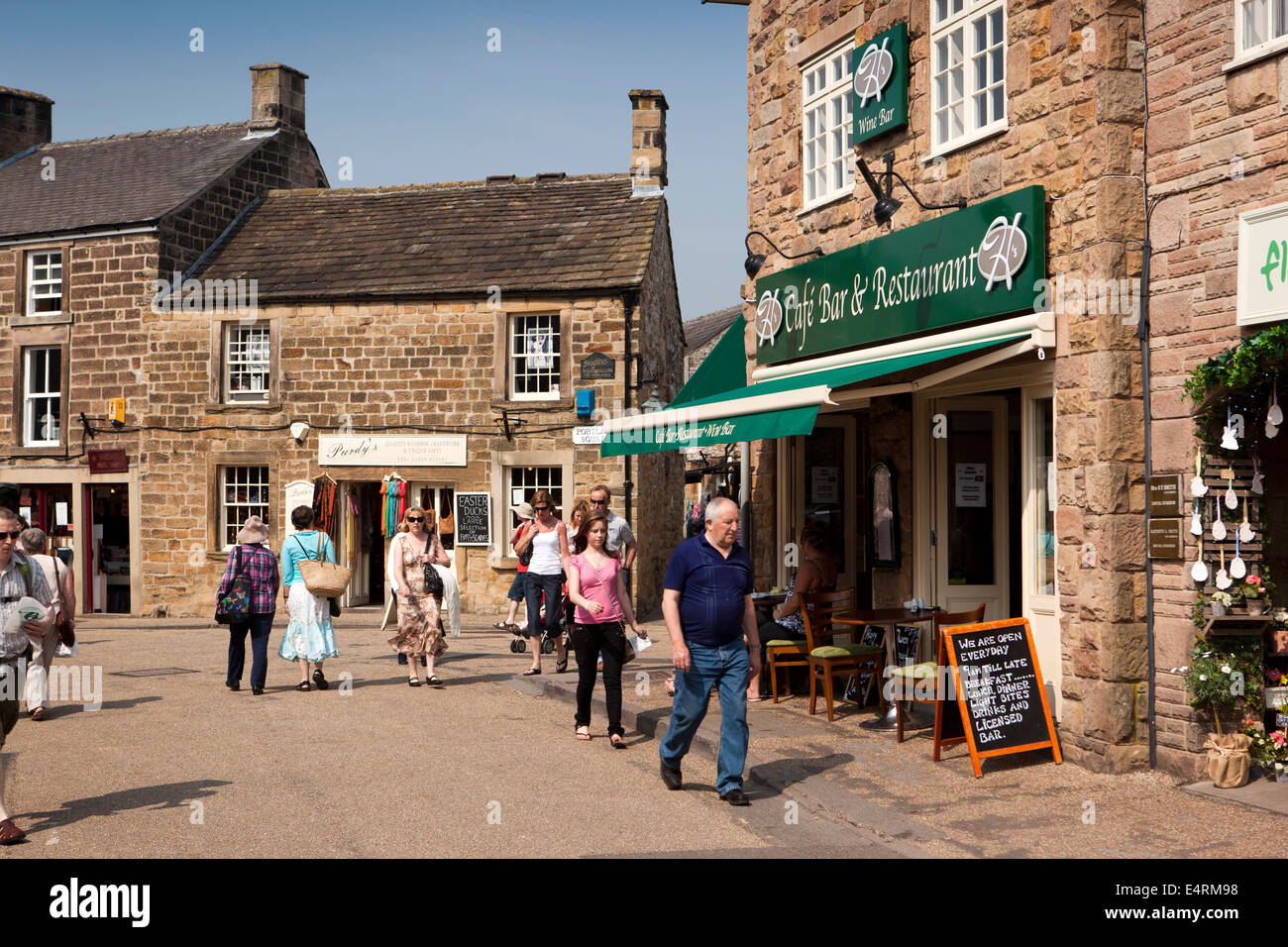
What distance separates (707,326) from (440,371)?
2248cm

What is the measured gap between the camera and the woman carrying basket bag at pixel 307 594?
461 inches

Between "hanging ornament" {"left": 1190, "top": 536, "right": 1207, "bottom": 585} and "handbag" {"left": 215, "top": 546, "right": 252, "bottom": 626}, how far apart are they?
26.2 ft

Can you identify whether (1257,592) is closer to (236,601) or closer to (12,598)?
(12,598)

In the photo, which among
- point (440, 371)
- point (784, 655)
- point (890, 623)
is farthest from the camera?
point (440, 371)

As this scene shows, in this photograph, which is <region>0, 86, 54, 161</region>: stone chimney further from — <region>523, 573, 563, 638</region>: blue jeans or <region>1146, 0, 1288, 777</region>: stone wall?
<region>1146, 0, 1288, 777</region>: stone wall

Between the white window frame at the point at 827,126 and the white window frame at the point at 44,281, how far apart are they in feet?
54.6

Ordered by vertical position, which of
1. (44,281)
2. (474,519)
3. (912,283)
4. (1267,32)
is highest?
(44,281)

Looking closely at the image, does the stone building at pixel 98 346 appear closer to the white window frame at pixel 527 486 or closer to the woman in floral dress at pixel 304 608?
the white window frame at pixel 527 486

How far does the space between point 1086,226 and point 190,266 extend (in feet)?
62.4

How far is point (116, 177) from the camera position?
81.2 ft

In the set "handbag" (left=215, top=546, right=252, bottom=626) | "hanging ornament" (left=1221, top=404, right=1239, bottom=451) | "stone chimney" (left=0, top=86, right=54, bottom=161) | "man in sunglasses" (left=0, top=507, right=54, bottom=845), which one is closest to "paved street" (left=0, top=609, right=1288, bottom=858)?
"man in sunglasses" (left=0, top=507, right=54, bottom=845)

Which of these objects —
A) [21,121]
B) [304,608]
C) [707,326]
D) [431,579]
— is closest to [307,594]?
[304,608]

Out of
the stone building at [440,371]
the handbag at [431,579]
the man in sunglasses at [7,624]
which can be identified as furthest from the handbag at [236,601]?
the stone building at [440,371]

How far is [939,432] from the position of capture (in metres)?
10.3
